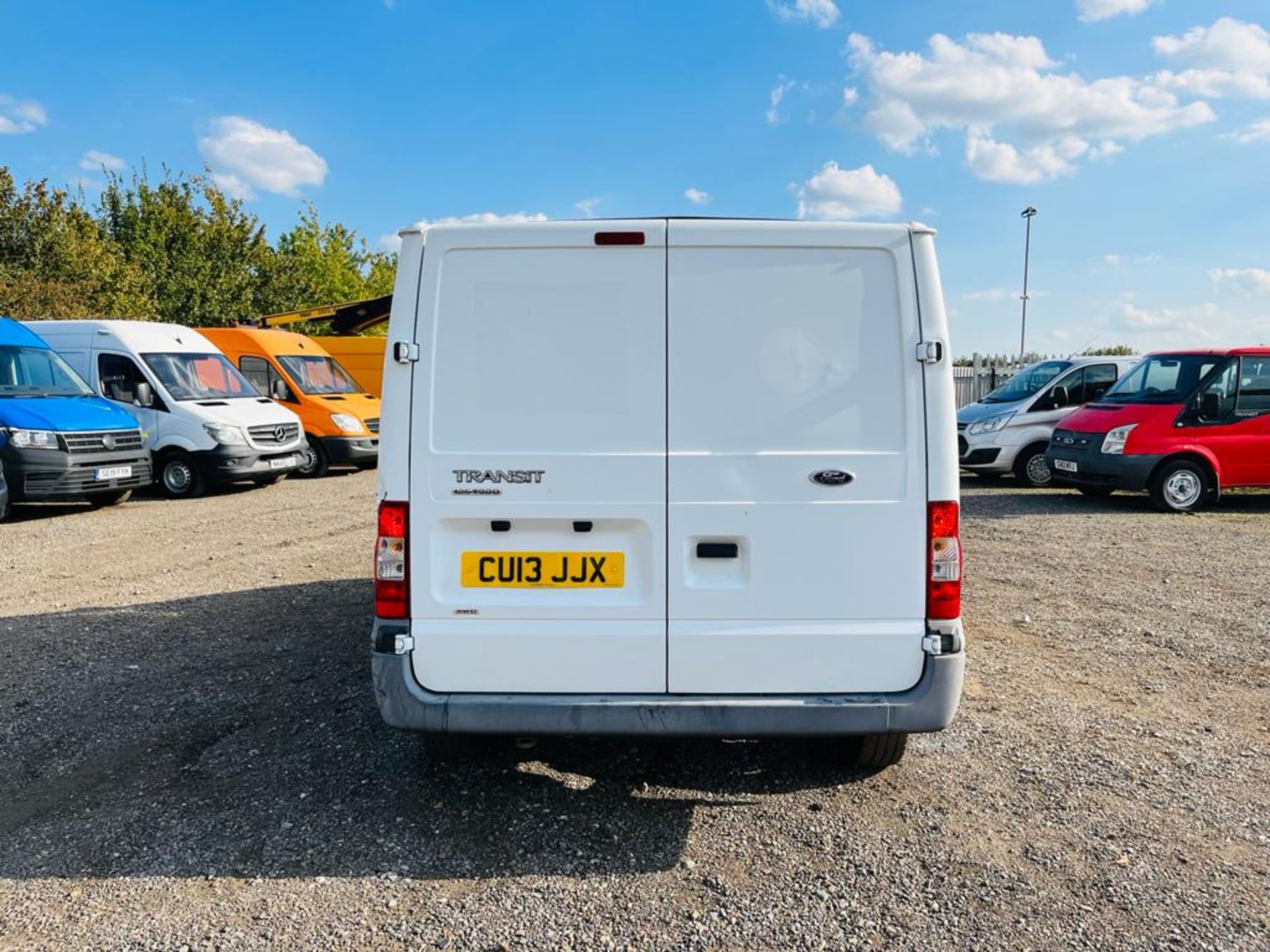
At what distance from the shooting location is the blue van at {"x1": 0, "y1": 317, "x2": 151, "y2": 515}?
1053 cm

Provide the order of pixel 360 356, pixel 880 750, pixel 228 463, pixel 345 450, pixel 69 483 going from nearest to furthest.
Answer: pixel 880 750, pixel 69 483, pixel 228 463, pixel 345 450, pixel 360 356

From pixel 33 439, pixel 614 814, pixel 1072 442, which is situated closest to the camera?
pixel 614 814

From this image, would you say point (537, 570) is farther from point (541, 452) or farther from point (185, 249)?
point (185, 249)

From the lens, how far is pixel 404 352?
3229mm

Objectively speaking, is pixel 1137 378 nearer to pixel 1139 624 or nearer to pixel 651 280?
pixel 1139 624

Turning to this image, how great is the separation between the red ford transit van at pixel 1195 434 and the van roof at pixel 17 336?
14209 millimetres

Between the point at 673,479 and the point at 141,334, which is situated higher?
the point at 141,334

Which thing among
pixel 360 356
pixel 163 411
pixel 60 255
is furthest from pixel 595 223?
pixel 60 255

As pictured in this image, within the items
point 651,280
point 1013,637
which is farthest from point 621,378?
point 1013,637

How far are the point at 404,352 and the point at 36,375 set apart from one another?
36.0 ft

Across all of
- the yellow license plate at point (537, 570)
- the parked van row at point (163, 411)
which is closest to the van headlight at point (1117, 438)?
the parked van row at point (163, 411)

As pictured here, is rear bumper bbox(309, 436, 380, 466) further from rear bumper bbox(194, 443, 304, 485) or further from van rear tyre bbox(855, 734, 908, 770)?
van rear tyre bbox(855, 734, 908, 770)

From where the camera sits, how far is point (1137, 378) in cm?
1200

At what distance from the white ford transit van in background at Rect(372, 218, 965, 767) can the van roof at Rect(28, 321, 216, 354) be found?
12.1 metres
